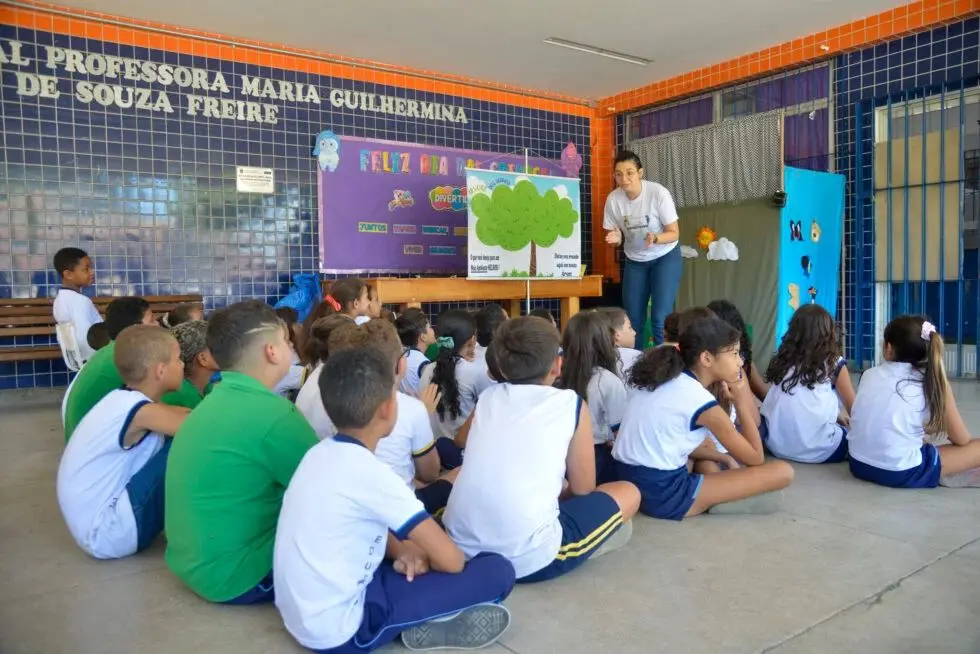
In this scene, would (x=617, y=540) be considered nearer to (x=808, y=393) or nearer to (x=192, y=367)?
(x=808, y=393)

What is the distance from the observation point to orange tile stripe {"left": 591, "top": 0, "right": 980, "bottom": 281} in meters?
5.31

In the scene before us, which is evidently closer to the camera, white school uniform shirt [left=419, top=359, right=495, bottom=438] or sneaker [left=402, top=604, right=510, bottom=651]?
sneaker [left=402, top=604, right=510, bottom=651]

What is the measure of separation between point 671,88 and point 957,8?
7.96 feet

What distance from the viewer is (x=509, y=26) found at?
559cm

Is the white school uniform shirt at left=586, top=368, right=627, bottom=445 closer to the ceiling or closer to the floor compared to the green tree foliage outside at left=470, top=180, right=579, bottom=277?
closer to the floor

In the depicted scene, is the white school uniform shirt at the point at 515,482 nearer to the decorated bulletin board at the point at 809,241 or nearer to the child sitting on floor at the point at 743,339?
the child sitting on floor at the point at 743,339

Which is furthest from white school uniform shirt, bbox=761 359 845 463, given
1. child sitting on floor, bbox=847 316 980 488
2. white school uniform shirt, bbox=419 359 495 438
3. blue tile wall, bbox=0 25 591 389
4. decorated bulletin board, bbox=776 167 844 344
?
blue tile wall, bbox=0 25 591 389

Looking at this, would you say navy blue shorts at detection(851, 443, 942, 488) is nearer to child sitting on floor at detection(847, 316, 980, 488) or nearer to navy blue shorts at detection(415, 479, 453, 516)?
child sitting on floor at detection(847, 316, 980, 488)

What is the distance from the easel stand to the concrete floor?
3181mm

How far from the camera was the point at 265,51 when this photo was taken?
5859mm

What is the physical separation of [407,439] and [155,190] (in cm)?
420

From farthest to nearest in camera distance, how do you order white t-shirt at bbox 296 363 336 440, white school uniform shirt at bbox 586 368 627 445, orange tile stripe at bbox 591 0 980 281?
orange tile stripe at bbox 591 0 980 281 < white school uniform shirt at bbox 586 368 627 445 < white t-shirt at bbox 296 363 336 440

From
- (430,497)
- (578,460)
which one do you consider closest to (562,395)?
(578,460)

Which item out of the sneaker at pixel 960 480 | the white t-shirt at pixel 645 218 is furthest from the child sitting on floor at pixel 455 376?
the white t-shirt at pixel 645 218
